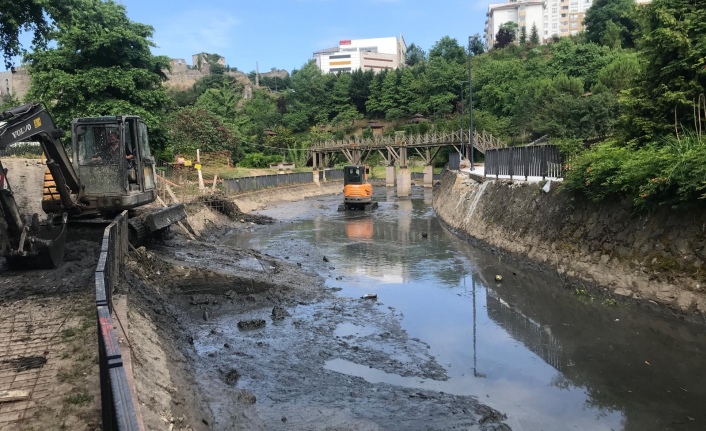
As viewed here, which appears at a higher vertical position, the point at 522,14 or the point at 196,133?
the point at 522,14

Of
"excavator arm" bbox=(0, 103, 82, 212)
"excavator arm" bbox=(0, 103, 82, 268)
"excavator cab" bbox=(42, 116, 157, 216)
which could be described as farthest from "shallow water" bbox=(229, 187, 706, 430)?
"excavator arm" bbox=(0, 103, 82, 212)

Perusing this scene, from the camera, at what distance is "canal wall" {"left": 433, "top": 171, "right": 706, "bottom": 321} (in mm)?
10180

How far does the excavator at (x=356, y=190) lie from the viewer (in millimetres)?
36125

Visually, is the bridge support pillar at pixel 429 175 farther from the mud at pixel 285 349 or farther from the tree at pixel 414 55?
the tree at pixel 414 55

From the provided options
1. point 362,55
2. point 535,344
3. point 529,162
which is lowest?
point 535,344

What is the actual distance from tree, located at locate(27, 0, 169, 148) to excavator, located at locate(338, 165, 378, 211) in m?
13.1

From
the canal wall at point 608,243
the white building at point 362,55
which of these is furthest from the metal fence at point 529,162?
the white building at point 362,55

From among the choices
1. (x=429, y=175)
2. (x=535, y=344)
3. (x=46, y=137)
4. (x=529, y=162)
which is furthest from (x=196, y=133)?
(x=535, y=344)

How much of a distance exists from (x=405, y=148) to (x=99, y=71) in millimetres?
34749

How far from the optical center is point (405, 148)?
58.2 metres

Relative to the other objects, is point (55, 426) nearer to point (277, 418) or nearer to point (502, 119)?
point (277, 418)

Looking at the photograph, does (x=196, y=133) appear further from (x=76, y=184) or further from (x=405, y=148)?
(x=76, y=184)

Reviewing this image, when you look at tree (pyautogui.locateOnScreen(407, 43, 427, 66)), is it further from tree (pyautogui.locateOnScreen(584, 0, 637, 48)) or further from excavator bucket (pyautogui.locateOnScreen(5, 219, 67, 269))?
excavator bucket (pyautogui.locateOnScreen(5, 219, 67, 269))

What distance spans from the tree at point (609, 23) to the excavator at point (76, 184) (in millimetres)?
78426
